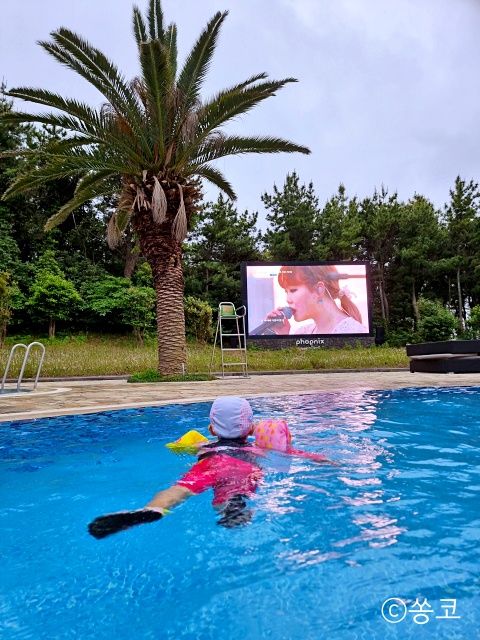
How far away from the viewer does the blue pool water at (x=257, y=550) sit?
1766mm

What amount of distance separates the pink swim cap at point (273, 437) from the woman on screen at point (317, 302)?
57.2 feet

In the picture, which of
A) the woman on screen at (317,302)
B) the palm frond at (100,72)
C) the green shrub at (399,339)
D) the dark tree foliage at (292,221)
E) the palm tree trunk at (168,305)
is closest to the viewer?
the palm frond at (100,72)

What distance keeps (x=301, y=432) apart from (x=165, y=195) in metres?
6.80

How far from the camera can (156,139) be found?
1019cm

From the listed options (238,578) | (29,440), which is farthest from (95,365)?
(238,578)

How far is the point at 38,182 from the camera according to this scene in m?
10.7

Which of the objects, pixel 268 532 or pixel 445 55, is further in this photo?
pixel 445 55

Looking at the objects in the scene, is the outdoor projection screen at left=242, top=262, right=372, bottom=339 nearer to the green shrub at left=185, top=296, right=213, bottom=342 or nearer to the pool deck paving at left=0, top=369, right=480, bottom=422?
the green shrub at left=185, top=296, right=213, bottom=342

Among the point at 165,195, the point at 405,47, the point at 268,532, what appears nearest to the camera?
the point at 268,532

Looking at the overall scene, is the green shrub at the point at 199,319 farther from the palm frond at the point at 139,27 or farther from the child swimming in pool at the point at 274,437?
the child swimming in pool at the point at 274,437

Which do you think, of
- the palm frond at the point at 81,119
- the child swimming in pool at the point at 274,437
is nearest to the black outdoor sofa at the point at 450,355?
the palm frond at the point at 81,119

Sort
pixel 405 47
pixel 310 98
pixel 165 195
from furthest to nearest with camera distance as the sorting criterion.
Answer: pixel 310 98
pixel 405 47
pixel 165 195

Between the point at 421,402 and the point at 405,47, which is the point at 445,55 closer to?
the point at 405,47

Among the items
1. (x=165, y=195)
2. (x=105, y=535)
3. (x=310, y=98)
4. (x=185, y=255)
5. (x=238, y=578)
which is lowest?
(x=238, y=578)
